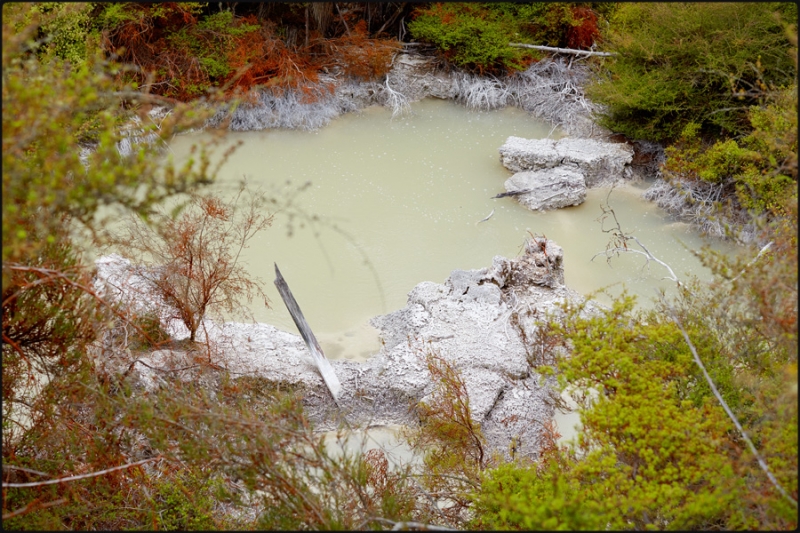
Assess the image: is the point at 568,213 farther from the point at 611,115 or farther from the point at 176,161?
the point at 176,161

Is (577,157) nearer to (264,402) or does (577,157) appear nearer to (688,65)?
(688,65)

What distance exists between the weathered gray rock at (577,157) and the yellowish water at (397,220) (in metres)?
0.29

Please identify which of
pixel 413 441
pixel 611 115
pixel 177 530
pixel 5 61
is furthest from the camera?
pixel 611 115

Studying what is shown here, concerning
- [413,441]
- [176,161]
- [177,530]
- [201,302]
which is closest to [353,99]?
[176,161]

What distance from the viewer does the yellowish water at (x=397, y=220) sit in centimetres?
895

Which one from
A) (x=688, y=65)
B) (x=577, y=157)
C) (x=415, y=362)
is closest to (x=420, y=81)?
(x=577, y=157)

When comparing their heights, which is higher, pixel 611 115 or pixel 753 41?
pixel 753 41

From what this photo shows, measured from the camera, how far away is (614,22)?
12008mm

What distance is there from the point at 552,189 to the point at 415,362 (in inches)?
170

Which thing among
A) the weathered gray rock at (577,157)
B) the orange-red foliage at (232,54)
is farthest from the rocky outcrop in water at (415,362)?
the orange-red foliage at (232,54)

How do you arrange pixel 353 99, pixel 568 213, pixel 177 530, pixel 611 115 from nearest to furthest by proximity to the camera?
pixel 177 530, pixel 568 213, pixel 611 115, pixel 353 99

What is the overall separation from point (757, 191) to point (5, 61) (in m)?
8.55

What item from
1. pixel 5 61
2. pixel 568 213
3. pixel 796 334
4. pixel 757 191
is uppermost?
pixel 5 61

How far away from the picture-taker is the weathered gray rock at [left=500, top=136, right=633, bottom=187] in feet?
35.5
